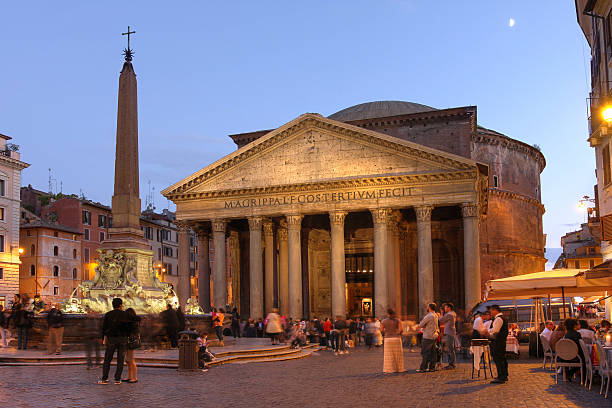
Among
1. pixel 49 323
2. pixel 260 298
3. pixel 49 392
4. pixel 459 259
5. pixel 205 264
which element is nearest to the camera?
pixel 49 392

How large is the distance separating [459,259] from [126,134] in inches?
1129

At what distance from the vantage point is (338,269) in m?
33.0

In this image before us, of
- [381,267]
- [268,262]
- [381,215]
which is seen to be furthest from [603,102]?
[268,262]

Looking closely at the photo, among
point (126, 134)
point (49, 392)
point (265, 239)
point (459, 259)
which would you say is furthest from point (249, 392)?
point (459, 259)

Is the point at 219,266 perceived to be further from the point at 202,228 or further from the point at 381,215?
the point at 381,215

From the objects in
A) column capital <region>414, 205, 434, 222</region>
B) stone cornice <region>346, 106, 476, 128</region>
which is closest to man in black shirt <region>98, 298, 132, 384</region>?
column capital <region>414, 205, 434, 222</region>

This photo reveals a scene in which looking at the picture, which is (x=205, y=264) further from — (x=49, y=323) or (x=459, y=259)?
(x=49, y=323)

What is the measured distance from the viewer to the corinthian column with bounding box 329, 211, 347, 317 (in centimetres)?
3288

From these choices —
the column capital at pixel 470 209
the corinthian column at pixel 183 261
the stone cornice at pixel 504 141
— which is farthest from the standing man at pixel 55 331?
the stone cornice at pixel 504 141

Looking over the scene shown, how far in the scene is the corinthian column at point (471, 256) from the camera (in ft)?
101

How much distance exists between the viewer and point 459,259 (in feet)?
134

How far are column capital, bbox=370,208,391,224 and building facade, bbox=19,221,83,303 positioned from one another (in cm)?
2466

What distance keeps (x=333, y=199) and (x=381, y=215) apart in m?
2.51

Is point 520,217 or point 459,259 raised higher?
point 520,217
